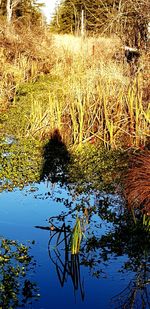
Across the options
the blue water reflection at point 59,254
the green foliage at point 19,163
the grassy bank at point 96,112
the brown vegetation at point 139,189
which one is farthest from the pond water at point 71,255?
the grassy bank at point 96,112

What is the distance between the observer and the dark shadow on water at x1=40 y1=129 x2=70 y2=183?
21.5 feet

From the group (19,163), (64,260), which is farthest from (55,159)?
(64,260)

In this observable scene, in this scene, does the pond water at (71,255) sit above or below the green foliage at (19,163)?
below

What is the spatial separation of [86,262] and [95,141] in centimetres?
415

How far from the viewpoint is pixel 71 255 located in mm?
4160

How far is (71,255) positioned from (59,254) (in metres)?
0.11

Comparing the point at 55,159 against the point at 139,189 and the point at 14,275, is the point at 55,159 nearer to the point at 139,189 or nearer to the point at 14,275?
the point at 139,189

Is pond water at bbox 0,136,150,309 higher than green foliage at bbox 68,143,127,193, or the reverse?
green foliage at bbox 68,143,127,193

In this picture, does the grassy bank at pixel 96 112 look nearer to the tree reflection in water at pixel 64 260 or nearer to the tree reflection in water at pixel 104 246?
the tree reflection in water at pixel 104 246

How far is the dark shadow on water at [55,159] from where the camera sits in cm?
656

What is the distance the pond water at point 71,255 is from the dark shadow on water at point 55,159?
2.18 ft

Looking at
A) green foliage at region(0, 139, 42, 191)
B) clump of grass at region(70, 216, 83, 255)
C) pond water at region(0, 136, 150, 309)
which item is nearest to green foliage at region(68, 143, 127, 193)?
pond water at region(0, 136, 150, 309)

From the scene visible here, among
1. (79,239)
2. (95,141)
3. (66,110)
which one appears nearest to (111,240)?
(79,239)

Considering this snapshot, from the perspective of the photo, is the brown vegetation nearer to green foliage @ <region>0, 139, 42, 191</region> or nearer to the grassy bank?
green foliage @ <region>0, 139, 42, 191</region>
